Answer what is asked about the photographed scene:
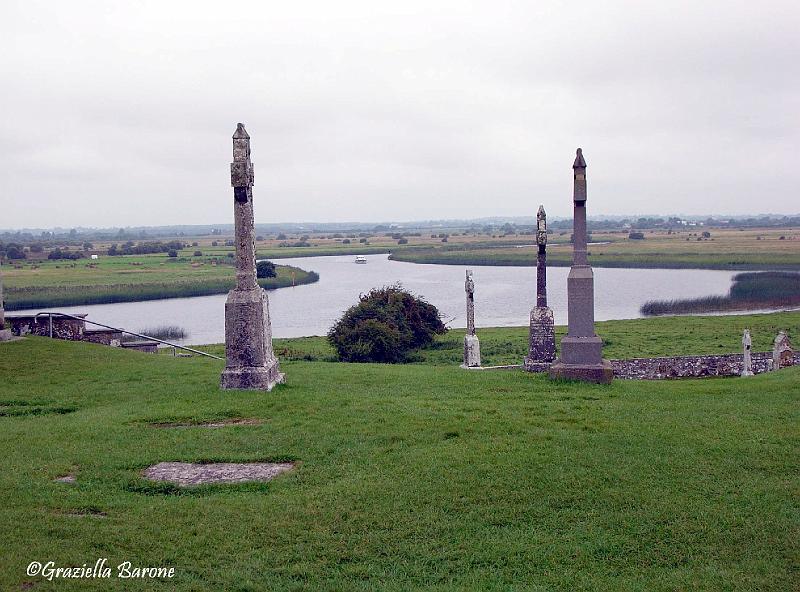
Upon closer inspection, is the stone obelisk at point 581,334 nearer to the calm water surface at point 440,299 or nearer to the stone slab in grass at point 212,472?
the stone slab in grass at point 212,472

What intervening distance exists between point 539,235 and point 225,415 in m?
9.16

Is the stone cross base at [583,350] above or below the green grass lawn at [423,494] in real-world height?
above

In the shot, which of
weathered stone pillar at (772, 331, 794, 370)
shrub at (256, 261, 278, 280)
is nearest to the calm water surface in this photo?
shrub at (256, 261, 278, 280)

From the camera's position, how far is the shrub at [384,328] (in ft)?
94.4

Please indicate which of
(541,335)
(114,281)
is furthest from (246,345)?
(114,281)

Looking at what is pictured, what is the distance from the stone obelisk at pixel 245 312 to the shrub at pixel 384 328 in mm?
15319

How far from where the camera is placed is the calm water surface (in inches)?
1870

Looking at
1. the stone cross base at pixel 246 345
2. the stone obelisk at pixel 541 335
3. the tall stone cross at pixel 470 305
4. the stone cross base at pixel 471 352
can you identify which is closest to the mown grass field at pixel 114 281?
the tall stone cross at pixel 470 305

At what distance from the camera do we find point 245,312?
42.2 ft

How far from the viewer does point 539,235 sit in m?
17.0

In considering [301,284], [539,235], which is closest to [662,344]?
[539,235]

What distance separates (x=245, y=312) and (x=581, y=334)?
6.29 meters

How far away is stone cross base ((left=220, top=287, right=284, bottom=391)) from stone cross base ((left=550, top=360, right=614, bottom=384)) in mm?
5435

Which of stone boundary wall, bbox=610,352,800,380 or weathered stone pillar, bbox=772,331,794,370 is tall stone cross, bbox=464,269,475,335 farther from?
weathered stone pillar, bbox=772,331,794,370
